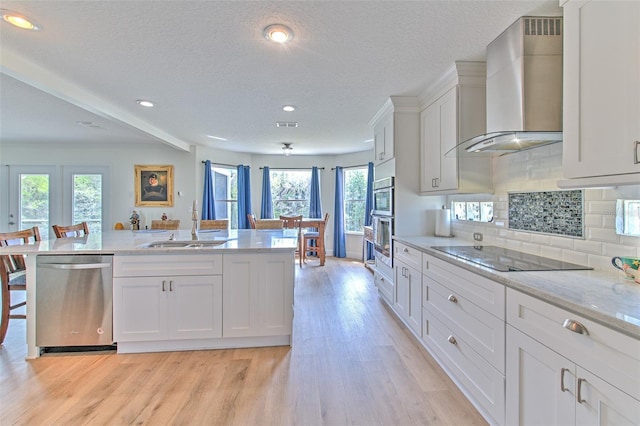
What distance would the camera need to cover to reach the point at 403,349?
2447mm

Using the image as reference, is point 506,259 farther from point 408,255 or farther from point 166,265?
point 166,265

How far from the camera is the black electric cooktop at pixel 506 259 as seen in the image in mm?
1576

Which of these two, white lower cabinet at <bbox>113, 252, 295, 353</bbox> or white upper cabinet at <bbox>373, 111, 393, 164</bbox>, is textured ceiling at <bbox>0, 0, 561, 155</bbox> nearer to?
white upper cabinet at <bbox>373, 111, 393, 164</bbox>

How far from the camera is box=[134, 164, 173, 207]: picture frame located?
18.1 feet

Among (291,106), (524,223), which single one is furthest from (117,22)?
(524,223)

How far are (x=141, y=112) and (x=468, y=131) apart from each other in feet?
12.4

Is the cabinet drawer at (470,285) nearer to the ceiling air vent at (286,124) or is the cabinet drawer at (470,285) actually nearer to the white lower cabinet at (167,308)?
the white lower cabinet at (167,308)

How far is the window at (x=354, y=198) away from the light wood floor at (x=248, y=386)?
12.8 ft

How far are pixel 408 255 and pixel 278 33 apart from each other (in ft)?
6.96

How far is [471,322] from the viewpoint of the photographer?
1.71 m

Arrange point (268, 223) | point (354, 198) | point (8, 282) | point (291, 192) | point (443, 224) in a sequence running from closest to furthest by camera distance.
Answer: point (8, 282) < point (443, 224) < point (268, 223) < point (354, 198) < point (291, 192)

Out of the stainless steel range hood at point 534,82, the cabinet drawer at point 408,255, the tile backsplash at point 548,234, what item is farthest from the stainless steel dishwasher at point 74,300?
the tile backsplash at point 548,234

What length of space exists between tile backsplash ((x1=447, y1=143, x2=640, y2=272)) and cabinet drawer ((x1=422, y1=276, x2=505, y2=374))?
26.6 inches

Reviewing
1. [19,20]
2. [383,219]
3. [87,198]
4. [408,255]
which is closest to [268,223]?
[383,219]
